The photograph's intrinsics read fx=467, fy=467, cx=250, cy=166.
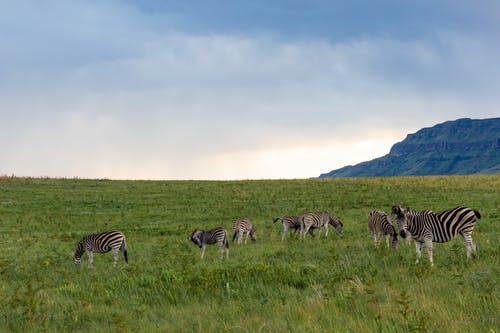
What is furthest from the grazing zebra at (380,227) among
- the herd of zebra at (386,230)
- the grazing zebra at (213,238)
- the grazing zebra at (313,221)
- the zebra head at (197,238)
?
the zebra head at (197,238)

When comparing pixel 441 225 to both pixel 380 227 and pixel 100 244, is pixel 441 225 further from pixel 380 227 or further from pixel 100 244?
pixel 100 244

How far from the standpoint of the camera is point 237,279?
11.9 meters

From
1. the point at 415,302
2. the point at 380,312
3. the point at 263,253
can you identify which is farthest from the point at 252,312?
the point at 263,253

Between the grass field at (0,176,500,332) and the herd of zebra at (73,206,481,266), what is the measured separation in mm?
613

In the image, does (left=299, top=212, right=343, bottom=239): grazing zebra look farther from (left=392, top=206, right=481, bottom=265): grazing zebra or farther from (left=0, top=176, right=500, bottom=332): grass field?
(left=392, top=206, right=481, bottom=265): grazing zebra

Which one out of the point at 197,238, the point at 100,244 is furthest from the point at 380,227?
the point at 100,244

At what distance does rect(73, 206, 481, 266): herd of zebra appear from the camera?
16.4 m

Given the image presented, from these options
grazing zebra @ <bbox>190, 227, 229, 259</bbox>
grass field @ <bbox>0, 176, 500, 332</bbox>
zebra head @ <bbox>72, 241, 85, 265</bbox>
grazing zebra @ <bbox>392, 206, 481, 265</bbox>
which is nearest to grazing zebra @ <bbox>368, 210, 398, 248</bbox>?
grass field @ <bbox>0, 176, 500, 332</bbox>

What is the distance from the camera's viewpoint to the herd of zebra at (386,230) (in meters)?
16.4

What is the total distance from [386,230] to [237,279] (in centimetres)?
1134

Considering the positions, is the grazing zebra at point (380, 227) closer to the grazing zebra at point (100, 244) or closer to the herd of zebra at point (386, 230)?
the herd of zebra at point (386, 230)

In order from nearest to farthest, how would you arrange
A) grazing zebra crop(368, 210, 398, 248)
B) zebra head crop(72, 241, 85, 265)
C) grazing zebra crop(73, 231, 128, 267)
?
grazing zebra crop(368, 210, 398, 248) < grazing zebra crop(73, 231, 128, 267) < zebra head crop(72, 241, 85, 265)

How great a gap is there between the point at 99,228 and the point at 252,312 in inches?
1183

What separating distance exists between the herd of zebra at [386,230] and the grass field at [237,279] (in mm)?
613
